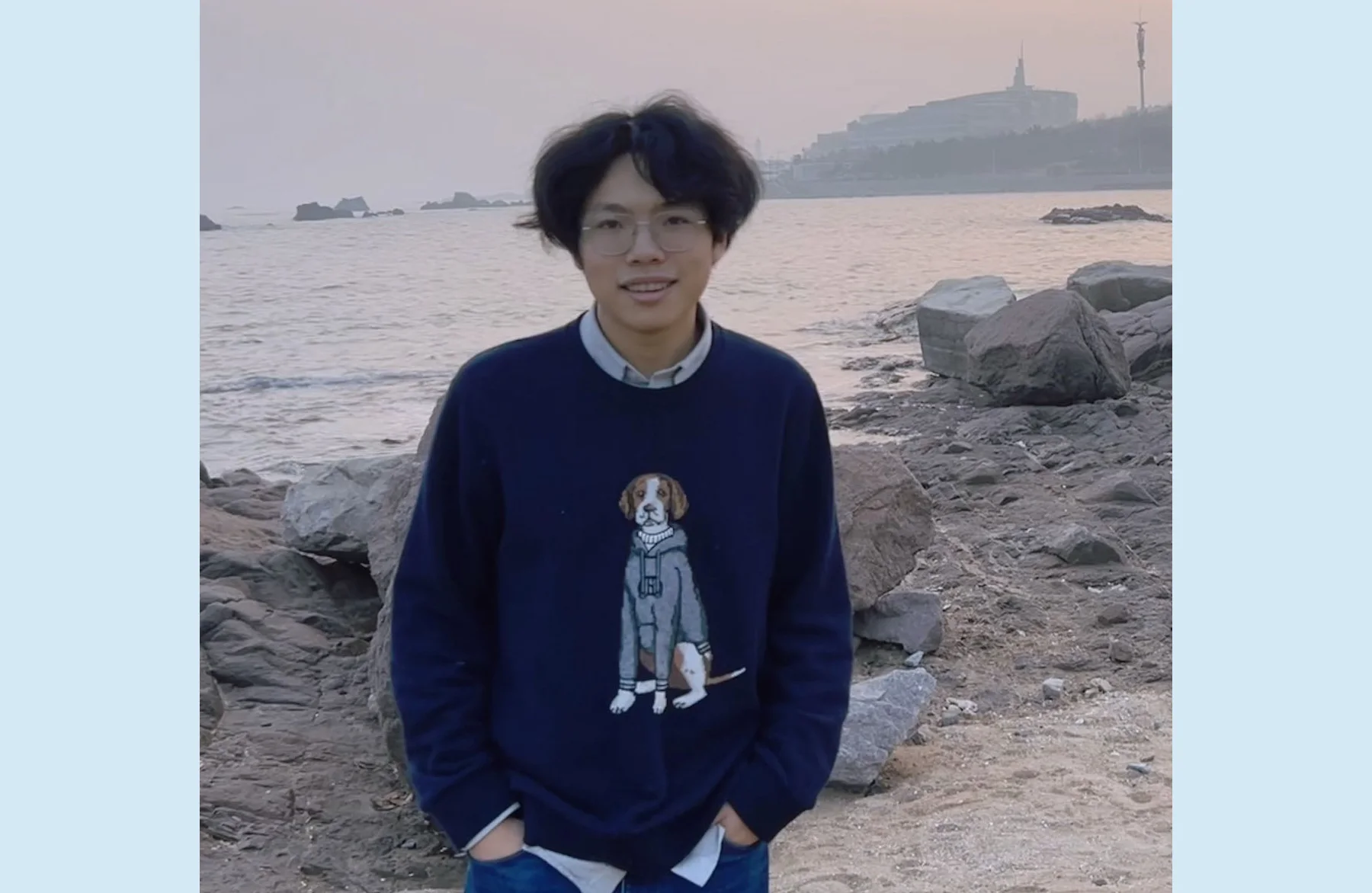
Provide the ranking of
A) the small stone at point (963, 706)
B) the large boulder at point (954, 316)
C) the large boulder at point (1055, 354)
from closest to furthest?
1. the small stone at point (963, 706)
2. the large boulder at point (1055, 354)
3. the large boulder at point (954, 316)

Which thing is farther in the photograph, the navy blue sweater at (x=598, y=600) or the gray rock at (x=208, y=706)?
the gray rock at (x=208, y=706)

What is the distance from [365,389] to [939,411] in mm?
7186

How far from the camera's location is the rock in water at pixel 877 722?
14.2 ft

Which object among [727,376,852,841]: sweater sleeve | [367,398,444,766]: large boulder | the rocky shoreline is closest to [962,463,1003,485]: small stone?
the rocky shoreline

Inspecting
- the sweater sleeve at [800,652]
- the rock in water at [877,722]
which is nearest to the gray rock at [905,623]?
the rock in water at [877,722]

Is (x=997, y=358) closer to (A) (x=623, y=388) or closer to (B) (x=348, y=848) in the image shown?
(B) (x=348, y=848)

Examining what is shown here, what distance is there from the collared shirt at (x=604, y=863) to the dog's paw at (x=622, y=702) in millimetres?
196

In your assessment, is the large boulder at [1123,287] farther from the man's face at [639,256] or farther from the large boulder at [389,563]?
the man's face at [639,256]

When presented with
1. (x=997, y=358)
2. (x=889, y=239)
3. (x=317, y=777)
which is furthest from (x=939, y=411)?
(x=889, y=239)

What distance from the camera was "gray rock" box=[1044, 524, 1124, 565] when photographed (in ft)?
22.1

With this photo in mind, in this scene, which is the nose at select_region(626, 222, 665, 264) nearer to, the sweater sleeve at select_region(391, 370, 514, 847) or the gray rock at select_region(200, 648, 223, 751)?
the sweater sleeve at select_region(391, 370, 514, 847)

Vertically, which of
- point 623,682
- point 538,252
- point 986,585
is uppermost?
point 538,252

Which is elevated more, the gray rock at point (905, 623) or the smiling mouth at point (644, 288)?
the smiling mouth at point (644, 288)

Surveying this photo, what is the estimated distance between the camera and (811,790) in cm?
199
